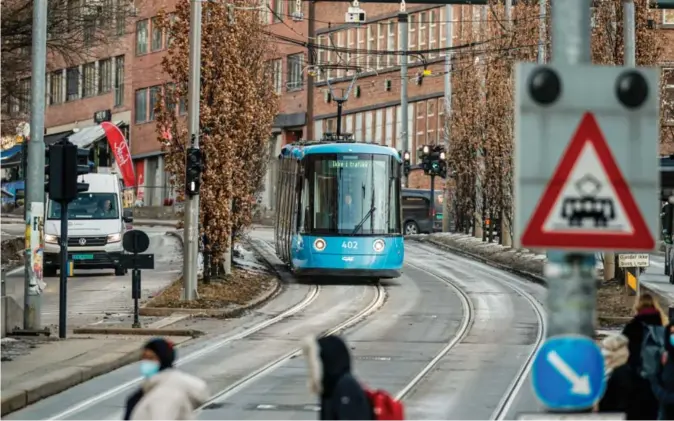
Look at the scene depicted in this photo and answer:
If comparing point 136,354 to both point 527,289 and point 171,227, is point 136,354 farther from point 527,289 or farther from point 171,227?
point 171,227

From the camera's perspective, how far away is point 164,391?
10.1 meters

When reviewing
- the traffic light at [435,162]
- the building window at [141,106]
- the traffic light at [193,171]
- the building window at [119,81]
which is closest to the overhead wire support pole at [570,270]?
the traffic light at [193,171]

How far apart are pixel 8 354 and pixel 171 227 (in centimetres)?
4940

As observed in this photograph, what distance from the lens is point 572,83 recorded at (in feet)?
26.4

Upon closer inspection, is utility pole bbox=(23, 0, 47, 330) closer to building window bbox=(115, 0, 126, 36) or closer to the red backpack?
building window bbox=(115, 0, 126, 36)

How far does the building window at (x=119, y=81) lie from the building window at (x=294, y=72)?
12.2m

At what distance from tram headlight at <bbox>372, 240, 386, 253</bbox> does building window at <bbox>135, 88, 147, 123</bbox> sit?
2303 inches

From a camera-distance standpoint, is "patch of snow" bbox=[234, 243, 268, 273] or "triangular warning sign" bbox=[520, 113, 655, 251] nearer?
"triangular warning sign" bbox=[520, 113, 655, 251]

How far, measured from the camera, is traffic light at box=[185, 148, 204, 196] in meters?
34.1

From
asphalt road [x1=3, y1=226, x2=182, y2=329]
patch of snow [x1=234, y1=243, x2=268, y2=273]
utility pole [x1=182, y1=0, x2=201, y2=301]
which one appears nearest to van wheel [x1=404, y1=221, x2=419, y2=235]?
patch of snow [x1=234, y1=243, x2=268, y2=273]

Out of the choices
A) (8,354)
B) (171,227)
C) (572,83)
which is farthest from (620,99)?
(171,227)

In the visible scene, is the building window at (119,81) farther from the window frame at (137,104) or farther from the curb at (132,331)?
the curb at (132,331)

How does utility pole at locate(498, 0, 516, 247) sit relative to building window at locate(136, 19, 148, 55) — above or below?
below

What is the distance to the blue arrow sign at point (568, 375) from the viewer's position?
7965 millimetres
